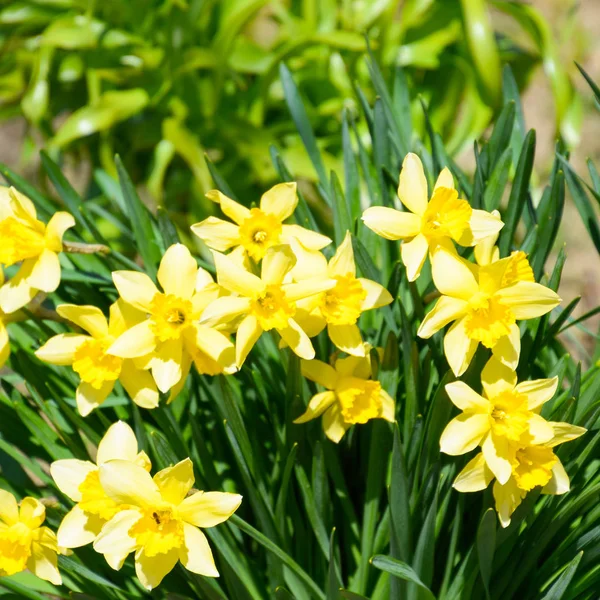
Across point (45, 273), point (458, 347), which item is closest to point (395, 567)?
point (458, 347)

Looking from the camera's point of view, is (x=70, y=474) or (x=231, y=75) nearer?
(x=70, y=474)

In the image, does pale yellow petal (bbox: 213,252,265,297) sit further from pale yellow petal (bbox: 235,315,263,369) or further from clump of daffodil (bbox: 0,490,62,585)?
clump of daffodil (bbox: 0,490,62,585)

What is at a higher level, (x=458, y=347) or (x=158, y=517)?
(x=458, y=347)

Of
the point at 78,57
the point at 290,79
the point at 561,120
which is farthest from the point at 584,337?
the point at 78,57

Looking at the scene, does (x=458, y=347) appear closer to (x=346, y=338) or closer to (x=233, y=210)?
(x=346, y=338)

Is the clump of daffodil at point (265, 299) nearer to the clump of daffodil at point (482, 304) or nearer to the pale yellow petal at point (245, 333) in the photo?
the pale yellow petal at point (245, 333)

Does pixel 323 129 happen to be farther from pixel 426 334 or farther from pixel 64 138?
pixel 426 334
